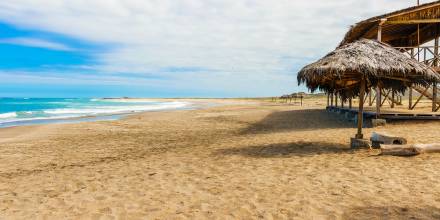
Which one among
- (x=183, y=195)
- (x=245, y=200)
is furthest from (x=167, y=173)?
(x=245, y=200)

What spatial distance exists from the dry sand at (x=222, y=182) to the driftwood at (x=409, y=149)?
0.22 metres

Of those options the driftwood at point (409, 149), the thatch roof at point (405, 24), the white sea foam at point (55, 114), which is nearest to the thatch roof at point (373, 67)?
the driftwood at point (409, 149)

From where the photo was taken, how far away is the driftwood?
7.59 m

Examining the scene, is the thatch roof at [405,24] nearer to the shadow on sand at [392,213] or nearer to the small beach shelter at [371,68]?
the small beach shelter at [371,68]

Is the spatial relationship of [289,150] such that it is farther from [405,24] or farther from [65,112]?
[65,112]

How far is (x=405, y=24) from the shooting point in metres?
15.9

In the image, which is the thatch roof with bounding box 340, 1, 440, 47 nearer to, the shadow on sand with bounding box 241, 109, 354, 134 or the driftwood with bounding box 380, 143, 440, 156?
the shadow on sand with bounding box 241, 109, 354, 134

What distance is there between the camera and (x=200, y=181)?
20.7ft

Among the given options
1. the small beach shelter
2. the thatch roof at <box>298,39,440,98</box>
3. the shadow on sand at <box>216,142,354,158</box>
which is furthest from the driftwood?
the thatch roof at <box>298,39,440,98</box>

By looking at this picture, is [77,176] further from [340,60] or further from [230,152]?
[340,60]

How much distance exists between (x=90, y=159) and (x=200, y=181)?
4.09 meters

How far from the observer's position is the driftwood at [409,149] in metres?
7.59

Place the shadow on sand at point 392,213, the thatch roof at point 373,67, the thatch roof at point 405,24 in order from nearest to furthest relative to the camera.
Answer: the shadow on sand at point 392,213
the thatch roof at point 373,67
the thatch roof at point 405,24

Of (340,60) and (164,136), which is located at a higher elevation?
(340,60)
